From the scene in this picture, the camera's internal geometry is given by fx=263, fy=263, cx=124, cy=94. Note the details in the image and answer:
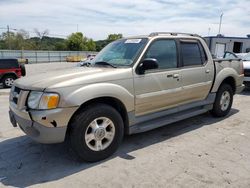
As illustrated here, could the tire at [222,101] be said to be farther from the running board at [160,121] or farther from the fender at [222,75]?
the running board at [160,121]

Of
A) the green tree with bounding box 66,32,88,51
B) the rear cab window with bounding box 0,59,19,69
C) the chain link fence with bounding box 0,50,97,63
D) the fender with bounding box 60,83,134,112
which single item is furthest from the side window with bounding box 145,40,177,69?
the green tree with bounding box 66,32,88,51

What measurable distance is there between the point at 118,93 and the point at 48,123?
1106 millimetres

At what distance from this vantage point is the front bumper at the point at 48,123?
335 cm

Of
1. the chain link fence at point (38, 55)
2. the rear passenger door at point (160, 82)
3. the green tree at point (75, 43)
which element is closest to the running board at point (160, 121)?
the rear passenger door at point (160, 82)

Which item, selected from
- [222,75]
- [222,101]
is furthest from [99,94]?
[222,101]

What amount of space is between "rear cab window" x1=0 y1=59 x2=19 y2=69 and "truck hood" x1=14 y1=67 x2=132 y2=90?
10.1m

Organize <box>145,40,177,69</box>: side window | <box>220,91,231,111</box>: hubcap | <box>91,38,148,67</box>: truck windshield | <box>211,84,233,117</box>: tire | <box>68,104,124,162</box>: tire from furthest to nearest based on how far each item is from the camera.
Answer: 1. <box>220,91,231,111</box>: hubcap
2. <box>211,84,233,117</box>: tire
3. <box>145,40,177,69</box>: side window
4. <box>91,38,148,67</box>: truck windshield
5. <box>68,104,124,162</box>: tire

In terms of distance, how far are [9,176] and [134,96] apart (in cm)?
208

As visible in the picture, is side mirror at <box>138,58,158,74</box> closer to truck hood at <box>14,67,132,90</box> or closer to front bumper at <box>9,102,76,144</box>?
truck hood at <box>14,67,132,90</box>

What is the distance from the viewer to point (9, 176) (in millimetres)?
3469

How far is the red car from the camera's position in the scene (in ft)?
42.1

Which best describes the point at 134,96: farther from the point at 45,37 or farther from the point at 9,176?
the point at 45,37

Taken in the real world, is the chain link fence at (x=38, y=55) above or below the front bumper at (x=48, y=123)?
below

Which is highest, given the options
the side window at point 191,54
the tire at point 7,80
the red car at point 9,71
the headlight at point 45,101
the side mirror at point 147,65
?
the side window at point 191,54
